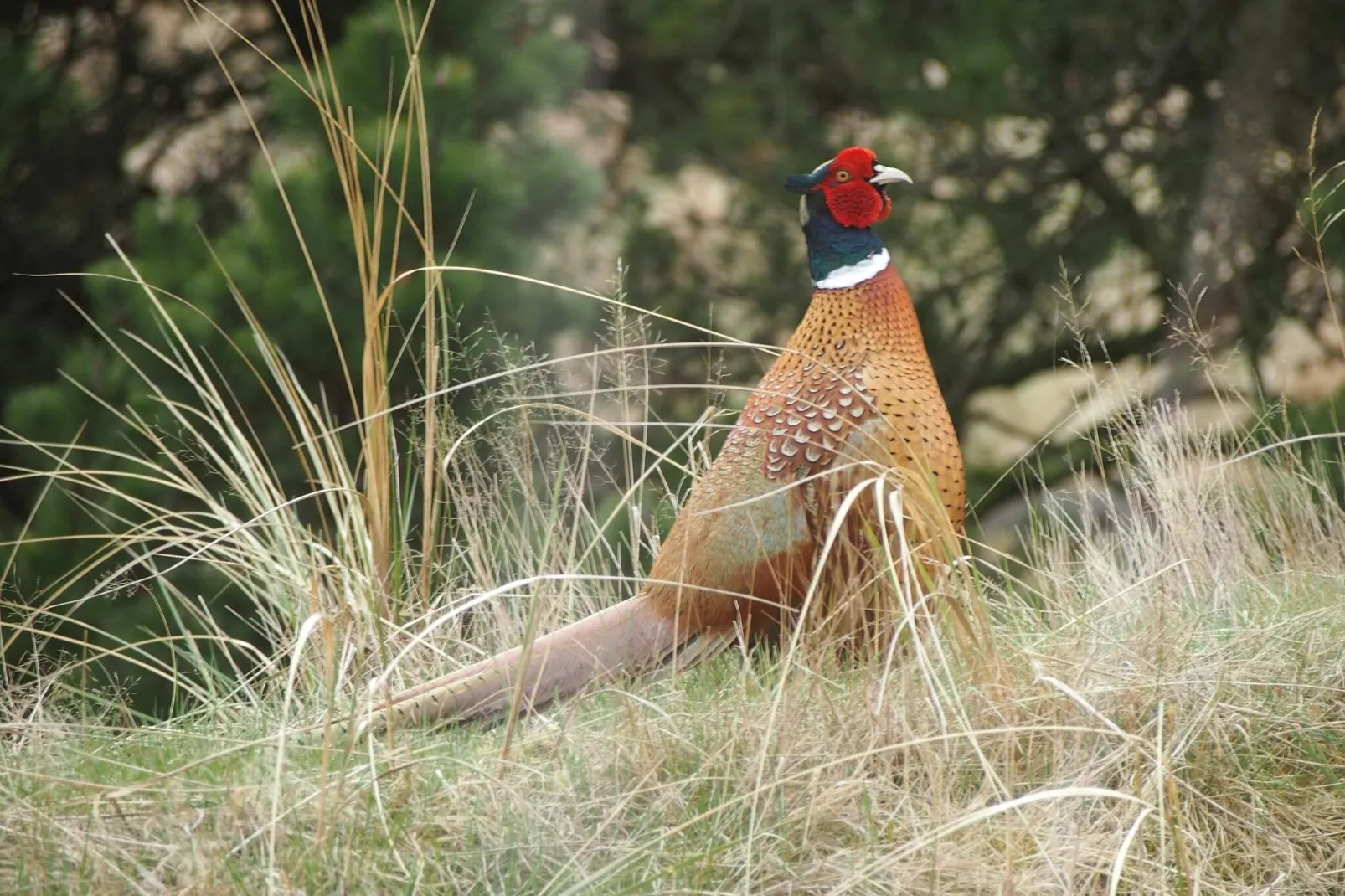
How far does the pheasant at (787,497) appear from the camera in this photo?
8.73 ft

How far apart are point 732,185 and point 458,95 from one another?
247 centimetres

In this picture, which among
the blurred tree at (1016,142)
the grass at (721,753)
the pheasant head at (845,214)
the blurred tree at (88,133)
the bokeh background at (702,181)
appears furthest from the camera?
the blurred tree at (1016,142)

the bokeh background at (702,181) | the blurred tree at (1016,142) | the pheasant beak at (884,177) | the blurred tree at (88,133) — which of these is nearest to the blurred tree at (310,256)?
the bokeh background at (702,181)

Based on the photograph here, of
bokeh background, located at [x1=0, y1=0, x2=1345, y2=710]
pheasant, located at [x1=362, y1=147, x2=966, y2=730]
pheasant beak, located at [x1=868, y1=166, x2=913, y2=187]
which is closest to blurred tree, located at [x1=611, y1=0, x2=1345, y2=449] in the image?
bokeh background, located at [x1=0, y1=0, x2=1345, y2=710]

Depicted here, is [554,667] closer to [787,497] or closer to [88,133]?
[787,497]

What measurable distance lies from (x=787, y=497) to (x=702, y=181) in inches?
203

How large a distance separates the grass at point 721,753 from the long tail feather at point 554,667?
1.8 inches

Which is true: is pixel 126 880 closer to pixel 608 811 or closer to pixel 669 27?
pixel 608 811

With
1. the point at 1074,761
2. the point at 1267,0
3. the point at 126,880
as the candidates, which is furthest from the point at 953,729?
the point at 1267,0

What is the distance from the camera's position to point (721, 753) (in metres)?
2.26

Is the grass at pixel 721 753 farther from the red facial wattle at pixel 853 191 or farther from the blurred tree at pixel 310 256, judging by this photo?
the blurred tree at pixel 310 256

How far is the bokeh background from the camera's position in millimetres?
4969

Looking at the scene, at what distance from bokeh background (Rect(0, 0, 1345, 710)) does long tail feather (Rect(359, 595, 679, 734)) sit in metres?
2.11

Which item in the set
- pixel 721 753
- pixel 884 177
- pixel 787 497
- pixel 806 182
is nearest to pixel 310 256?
pixel 806 182
